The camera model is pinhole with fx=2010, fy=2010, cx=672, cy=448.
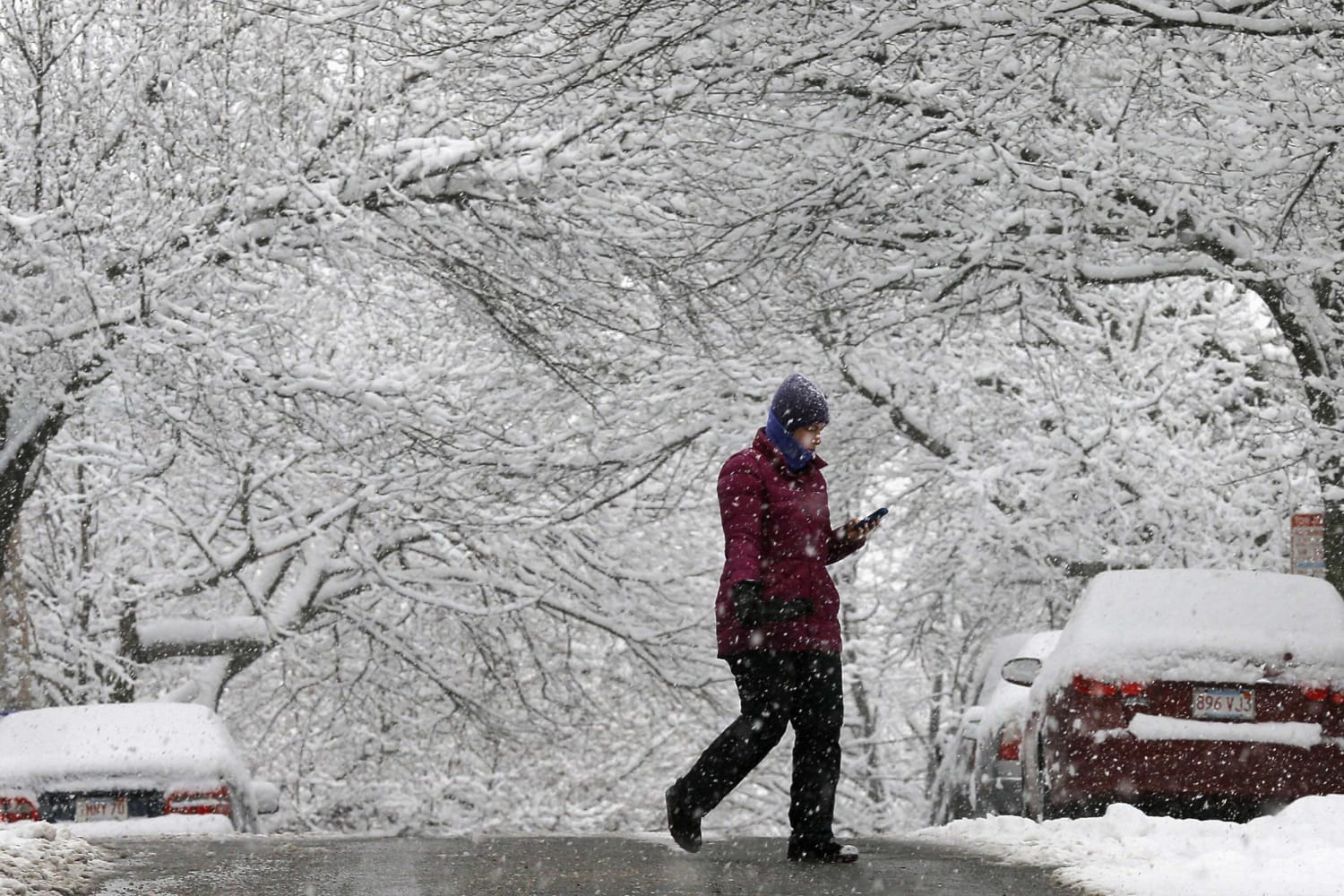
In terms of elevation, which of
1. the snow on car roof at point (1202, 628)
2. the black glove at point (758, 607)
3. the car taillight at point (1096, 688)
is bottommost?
the car taillight at point (1096, 688)

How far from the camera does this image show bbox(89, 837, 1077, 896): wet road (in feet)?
21.6

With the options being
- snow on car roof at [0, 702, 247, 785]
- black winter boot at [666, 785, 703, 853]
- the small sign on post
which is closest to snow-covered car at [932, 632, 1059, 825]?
the small sign on post

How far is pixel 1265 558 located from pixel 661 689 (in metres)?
6.34

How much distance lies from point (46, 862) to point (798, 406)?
3055 millimetres

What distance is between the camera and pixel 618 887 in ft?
21.7

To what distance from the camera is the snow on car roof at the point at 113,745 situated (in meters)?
10.6

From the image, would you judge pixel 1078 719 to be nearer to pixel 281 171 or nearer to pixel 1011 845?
pixel 1011 845

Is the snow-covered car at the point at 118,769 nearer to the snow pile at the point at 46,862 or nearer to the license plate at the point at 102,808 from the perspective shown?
the license plate at the point at 102,808

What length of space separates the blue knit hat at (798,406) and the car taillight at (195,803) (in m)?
5.05

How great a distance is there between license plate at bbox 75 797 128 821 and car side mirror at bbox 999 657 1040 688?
4.77 meters

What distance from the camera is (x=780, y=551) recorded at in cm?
716

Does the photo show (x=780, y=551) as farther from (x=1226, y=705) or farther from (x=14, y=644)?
(x=14, y=644)

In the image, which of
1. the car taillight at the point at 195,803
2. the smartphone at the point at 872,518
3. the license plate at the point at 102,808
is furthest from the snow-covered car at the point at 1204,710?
the license plate at the point at 102,808

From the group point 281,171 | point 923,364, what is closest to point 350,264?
point 281,171
